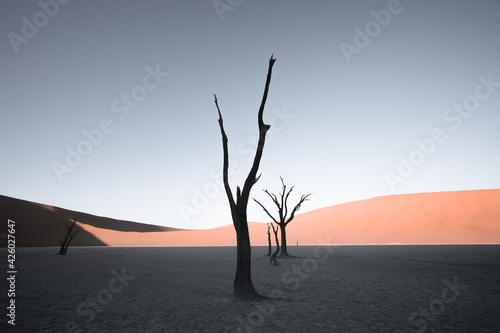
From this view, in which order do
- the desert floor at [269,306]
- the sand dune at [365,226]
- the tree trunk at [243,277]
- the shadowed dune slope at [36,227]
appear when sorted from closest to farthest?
the desert floor at [269,306] → the tree trunk at [243,277] → the sand dune at [365,226] → the shadowed dune slope at [36,227]

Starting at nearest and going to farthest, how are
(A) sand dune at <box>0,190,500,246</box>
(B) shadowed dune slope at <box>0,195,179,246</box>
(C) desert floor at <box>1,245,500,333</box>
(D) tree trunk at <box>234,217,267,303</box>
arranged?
(C) desert floor at <box>1,245,500,333</box>
(D) tree trunk at <box>234,217,267,303</box>
(A) sand dune at <box>0,190,500,246</box>
(B) shadowed dune slope at <box>0,195,179,246</box>

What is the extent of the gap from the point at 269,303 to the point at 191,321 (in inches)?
89.8

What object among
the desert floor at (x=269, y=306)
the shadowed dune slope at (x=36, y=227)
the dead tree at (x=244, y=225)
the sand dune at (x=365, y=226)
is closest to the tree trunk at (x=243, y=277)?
the dead tree at (x=244, y=225)

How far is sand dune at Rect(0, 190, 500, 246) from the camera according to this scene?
48.1 m

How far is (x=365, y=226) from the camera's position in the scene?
192 ft

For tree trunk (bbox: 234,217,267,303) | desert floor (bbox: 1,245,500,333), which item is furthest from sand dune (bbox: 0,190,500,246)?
tree trunk (bbox: 234,217,267,303)

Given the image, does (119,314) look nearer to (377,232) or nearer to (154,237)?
(377,232)

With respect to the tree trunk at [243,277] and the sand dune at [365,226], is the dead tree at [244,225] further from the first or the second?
the sand dune at [365,226]

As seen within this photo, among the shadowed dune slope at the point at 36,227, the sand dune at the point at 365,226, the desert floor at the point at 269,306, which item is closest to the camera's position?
the desert floor at the point at 269,306

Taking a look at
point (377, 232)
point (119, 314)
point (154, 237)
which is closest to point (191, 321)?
point (119, 314)

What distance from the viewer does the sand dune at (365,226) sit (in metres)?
48.1

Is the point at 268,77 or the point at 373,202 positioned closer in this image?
the point at 268,77

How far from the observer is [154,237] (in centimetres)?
6681

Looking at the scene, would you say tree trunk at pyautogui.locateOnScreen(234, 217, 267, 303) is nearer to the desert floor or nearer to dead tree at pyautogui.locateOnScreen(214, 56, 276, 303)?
dead tree at pyautogui.locateOnScreen(214, 56, 276, 303)
